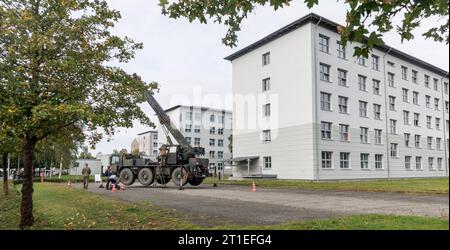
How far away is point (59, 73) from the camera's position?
29.7 ft

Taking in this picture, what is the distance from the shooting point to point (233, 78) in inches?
1794

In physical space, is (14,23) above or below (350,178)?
above


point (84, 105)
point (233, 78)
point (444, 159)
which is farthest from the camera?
point (444, 159)

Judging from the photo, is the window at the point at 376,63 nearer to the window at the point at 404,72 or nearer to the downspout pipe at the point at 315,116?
the window at the point at 404,72

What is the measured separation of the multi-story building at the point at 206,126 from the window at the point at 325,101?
4532 cm

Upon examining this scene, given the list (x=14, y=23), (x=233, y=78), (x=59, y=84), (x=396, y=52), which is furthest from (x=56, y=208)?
(x=396, y=52)

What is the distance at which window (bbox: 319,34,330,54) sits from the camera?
3762 centimetres

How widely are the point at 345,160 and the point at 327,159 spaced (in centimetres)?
303

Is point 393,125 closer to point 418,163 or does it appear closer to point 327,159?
point 418,163

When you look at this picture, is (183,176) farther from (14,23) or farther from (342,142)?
(342,142)

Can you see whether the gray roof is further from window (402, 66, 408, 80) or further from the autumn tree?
the autumn tree

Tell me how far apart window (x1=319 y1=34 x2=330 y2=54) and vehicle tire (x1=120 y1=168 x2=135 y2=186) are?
69.3 feet

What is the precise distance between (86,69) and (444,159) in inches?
2162

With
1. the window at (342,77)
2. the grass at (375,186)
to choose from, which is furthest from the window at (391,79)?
the grass at (375,186)
